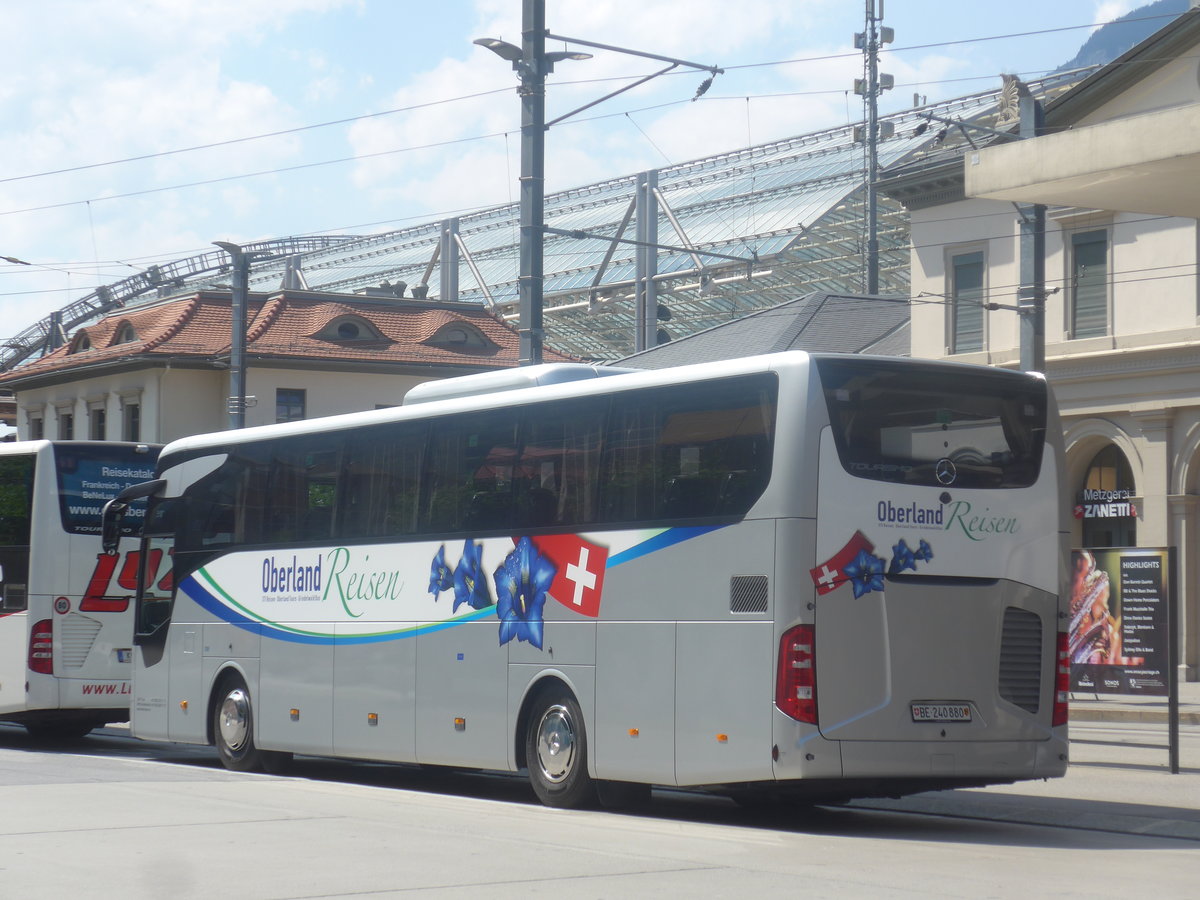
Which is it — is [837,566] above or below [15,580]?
above

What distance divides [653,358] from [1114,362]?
44.6 feet

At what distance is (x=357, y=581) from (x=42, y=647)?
5725mm

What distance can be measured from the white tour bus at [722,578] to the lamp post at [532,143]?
4.40 meters

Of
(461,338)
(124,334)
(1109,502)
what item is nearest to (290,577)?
(1109,502)

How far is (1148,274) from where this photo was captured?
108 ft

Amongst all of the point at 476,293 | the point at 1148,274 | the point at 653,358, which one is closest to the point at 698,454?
the point at 1148,274

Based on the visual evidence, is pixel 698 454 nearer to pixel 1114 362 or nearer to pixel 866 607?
pixel 866 607

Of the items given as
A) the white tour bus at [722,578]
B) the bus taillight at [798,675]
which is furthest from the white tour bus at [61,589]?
the bus taillight at [798,675]

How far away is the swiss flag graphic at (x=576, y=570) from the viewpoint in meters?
13.0

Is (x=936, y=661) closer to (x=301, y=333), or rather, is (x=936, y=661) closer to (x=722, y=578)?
(x=722, y=578)

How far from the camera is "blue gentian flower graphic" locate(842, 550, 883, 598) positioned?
11.6 meters

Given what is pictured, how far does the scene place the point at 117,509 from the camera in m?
18.5

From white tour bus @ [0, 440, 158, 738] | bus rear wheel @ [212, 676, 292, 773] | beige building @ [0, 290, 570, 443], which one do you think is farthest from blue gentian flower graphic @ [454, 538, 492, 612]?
beige building @ [0, 290, 570, 443]

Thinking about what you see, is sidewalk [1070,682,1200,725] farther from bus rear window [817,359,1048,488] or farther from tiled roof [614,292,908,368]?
tiled roof [614,292,908,368]
